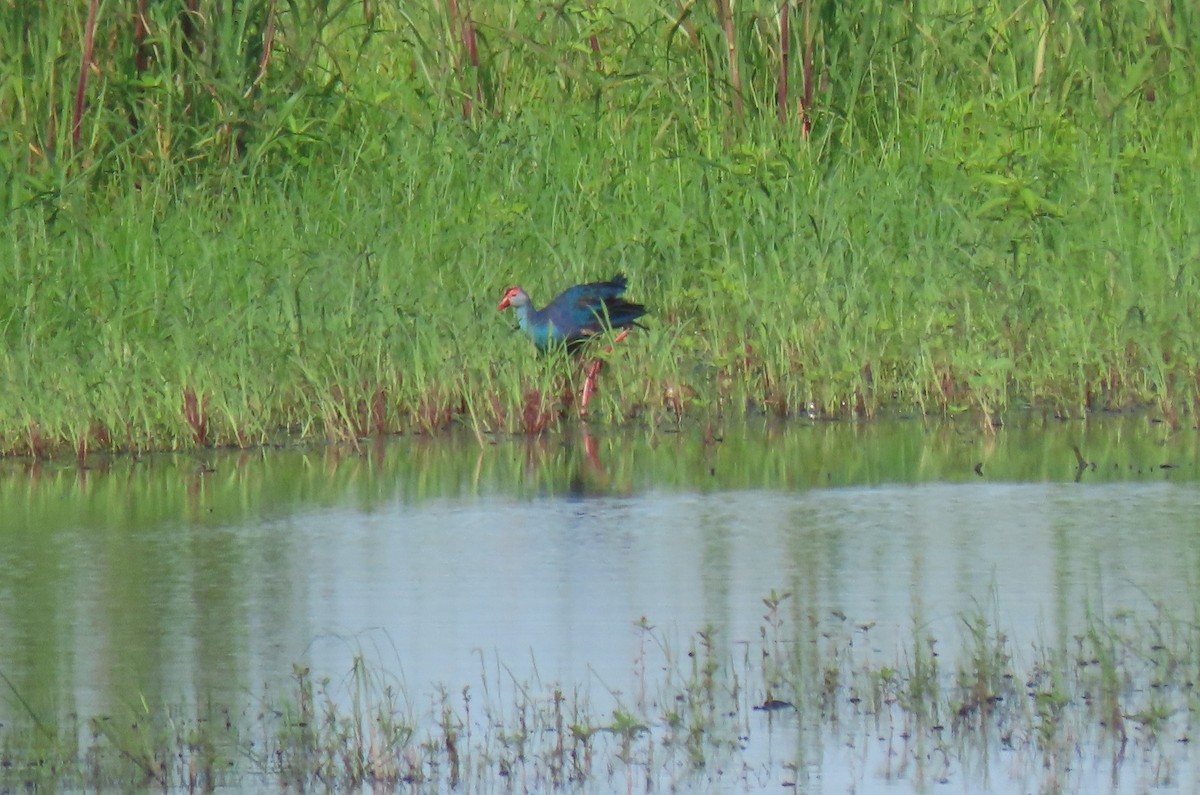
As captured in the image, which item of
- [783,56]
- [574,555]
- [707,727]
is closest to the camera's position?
[707,727]

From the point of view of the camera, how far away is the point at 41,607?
20.8 ft

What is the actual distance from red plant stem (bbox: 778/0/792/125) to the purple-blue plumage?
2.30 m

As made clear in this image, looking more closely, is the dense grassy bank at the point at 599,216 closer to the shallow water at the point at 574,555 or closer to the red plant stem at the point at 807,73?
the red plant stem at the point at 807,73

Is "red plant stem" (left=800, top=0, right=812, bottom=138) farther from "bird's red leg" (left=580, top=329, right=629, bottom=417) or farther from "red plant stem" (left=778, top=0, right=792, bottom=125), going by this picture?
"bird's red leg" (left=580, top=329, right=629, bottom=417)

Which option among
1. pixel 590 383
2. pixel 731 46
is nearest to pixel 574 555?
pixel 590 383

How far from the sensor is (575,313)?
9.33 metres

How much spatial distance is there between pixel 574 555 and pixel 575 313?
2.54 m

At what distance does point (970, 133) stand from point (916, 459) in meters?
3.41

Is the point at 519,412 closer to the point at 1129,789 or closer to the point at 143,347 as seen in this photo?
the point at 143,347

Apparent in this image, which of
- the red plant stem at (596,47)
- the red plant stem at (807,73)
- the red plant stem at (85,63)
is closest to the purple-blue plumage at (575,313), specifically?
the red plant stem at (807,73)

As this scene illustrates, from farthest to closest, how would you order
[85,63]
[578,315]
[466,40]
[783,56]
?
[466,40]
[783,56]
[85,63]
[578,315]

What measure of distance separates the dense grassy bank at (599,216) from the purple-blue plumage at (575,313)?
131 mm

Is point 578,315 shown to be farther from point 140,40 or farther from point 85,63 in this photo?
point 140,40

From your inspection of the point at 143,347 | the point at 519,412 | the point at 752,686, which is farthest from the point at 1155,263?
the point at 752,686
